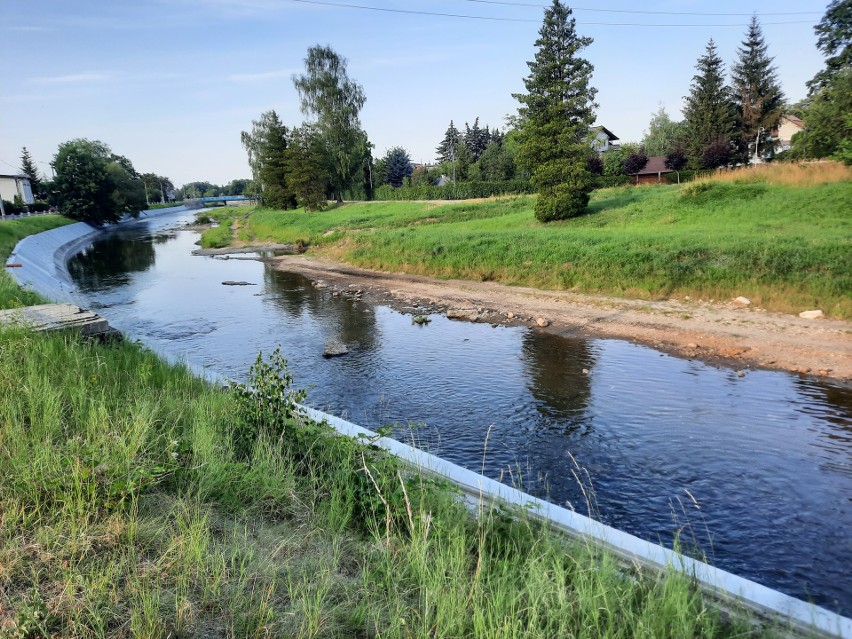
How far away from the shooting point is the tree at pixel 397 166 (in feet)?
303

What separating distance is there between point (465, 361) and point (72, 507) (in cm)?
911

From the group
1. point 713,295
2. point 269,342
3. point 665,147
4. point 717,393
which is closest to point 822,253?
point 713,295

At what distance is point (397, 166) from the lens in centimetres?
9400

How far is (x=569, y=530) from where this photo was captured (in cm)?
416

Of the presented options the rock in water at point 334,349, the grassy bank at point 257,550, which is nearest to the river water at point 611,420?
the rock in water at point 334,349

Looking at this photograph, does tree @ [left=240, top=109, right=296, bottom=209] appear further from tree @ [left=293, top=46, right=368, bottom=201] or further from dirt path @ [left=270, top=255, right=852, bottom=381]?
dirt path @ [left=270, top=255, right=852, bottom=381]

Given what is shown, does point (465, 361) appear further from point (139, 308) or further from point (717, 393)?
point (139, 308)

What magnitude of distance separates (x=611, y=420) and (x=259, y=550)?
6412mm

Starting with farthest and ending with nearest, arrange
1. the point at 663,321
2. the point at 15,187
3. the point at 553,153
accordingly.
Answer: the point at 15,187 → the point at 553,153 → the point at 663,321

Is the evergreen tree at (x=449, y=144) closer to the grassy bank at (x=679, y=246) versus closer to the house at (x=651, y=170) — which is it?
the house at (x=651, y=170)

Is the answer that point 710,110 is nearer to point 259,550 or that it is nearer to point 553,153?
point 553,153

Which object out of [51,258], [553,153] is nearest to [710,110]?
[553,153]

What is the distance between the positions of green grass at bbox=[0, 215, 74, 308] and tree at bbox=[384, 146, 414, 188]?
50.4 metres

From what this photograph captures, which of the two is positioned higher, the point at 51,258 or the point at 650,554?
the point at 51,258
